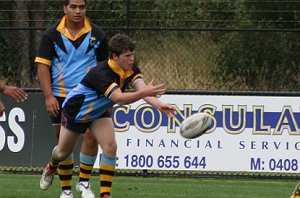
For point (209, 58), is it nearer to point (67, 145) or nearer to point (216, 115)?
point (216, 115)

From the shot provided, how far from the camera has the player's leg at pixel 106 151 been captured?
927 centimetres

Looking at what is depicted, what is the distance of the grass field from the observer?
10.8 m

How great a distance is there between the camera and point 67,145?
9570 millimetres

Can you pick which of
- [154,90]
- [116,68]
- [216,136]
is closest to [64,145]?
[116,68]

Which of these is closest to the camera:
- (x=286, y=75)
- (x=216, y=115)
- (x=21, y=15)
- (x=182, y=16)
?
(x=216, y=115)

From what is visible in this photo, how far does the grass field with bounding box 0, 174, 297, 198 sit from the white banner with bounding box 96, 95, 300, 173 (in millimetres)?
255

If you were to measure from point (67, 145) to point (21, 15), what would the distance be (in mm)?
8432

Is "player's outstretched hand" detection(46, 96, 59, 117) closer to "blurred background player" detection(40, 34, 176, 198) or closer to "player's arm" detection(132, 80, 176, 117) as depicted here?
"blurred background player" detection(40, 34, 176, 198)

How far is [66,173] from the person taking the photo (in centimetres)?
1001

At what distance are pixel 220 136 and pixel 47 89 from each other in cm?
361

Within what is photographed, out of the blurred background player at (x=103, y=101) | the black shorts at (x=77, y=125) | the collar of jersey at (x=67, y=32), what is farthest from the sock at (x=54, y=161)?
the collar of jersey at (x=67, y=32)

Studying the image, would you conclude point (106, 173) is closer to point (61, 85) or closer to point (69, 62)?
point (61, 85)

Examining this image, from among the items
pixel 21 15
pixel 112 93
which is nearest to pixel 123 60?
pixel 112 93

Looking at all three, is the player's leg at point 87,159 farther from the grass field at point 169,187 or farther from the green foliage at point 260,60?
the green foliage at point 260,60
